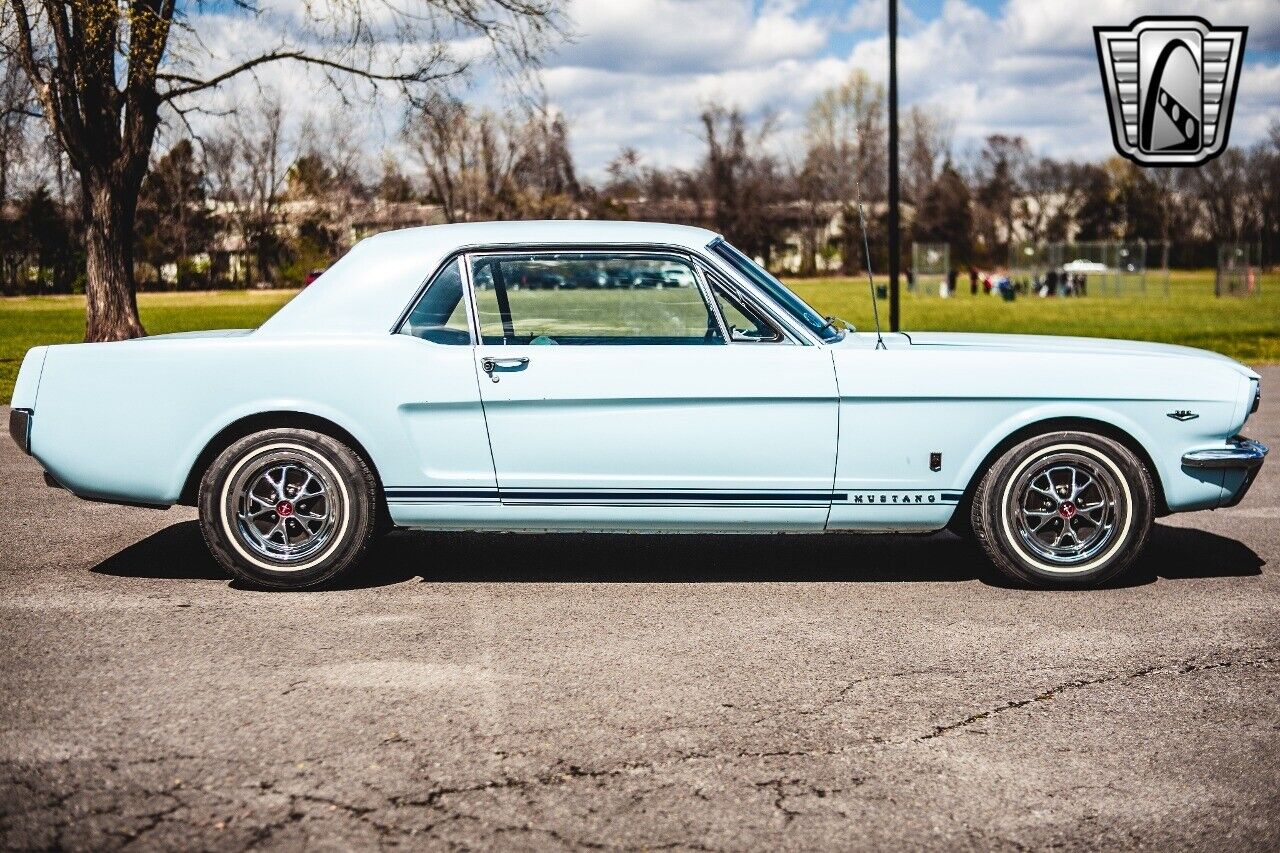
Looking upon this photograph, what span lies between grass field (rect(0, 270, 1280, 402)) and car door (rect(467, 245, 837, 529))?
10.6 m

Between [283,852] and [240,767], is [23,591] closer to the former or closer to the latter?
[240,767]

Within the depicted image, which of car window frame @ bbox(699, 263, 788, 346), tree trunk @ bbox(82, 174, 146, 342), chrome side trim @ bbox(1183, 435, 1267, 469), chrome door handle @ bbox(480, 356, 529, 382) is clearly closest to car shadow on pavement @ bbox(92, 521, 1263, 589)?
chrome side trim @ bbox(1183, 435, 1267, 469)

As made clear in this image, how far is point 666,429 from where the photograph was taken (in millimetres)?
5508

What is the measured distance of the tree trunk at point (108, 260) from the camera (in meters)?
19.3

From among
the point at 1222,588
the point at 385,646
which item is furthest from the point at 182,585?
the point at 1222,588

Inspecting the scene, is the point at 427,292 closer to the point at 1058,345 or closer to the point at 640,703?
the point at 640,703

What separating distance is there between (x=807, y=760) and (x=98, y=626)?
2866mm

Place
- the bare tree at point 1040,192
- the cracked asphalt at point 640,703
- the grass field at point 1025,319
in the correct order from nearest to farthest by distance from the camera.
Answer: the cracked asphalt at point 640,703 < the grass field at point 1025,319 < the bare tree at point 1040,192

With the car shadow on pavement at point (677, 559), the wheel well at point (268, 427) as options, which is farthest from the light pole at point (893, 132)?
the wheel well at point (268, 427)

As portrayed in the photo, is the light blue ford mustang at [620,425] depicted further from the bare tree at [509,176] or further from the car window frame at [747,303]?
the bare tree at [509,176]

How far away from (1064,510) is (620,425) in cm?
188

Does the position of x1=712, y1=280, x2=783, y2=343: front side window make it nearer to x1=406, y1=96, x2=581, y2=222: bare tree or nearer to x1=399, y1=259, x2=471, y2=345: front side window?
x1=399, y1=259, x2=471, y2=345: front side window

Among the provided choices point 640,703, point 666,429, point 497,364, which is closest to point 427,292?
point 497,364

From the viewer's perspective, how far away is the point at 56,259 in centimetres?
5297
